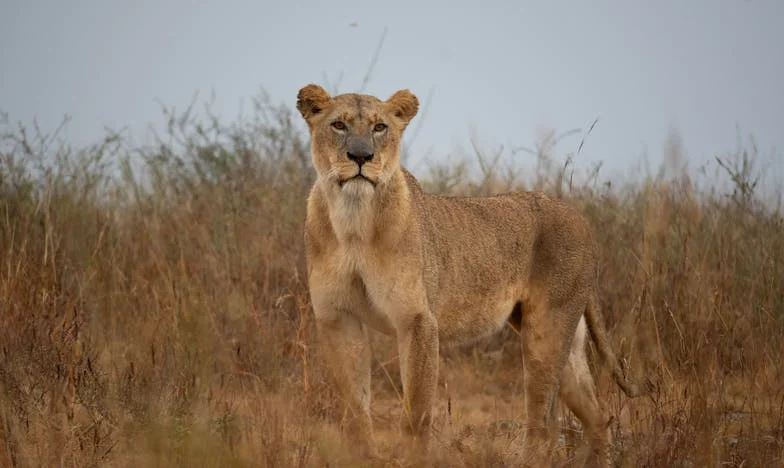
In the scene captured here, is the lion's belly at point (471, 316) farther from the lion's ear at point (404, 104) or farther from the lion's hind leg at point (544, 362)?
the lion's ear at point (404, 104)

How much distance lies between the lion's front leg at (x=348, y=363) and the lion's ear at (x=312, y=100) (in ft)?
3.76

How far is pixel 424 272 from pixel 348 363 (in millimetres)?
630

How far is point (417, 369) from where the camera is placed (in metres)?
5.19

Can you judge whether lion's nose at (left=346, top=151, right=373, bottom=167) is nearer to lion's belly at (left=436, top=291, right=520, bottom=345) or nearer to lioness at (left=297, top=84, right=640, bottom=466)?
lioness at (left=297, top=84, right=640, bottom=466)

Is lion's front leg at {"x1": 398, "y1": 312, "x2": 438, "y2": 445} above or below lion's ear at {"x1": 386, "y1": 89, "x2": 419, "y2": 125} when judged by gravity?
below

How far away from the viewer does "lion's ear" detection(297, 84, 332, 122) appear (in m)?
5.55

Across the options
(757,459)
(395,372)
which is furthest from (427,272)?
(395,372)

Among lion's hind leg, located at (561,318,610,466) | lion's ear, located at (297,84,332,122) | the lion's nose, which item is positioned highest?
lion's ear, located at (297,84,332,122)

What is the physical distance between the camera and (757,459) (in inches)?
201

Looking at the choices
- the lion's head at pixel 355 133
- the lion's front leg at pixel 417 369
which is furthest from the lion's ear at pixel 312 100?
the lion's front leg at pixel 417 369

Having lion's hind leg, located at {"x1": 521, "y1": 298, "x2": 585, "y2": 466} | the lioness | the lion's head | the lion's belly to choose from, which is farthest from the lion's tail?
the lion's head

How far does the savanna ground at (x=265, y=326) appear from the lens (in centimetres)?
496

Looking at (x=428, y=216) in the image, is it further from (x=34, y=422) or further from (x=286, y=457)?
(x=34, y=422)

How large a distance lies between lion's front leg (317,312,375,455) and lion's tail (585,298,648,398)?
162 cm
